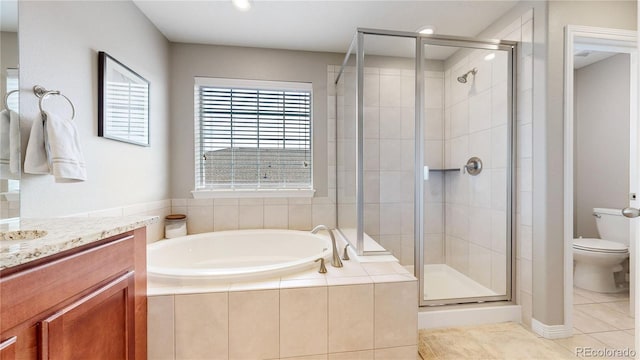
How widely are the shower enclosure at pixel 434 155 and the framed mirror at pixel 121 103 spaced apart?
1581 millimetres

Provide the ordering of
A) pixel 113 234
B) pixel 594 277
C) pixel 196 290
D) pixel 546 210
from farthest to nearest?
pixel 594 277
pixel 546 210
pixel 196 290
pixel 113 234

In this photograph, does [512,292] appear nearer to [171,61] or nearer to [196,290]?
[196,290]

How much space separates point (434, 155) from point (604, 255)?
5.82ft

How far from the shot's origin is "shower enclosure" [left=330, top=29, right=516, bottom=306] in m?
1.85

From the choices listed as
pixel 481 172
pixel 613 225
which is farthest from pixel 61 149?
pixel 613 225

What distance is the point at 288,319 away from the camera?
1.28 meters

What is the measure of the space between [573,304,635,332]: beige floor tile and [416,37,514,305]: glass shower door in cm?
72

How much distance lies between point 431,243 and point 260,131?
5.94ft

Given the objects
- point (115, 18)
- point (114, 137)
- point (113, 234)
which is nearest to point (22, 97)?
point (114, 137)

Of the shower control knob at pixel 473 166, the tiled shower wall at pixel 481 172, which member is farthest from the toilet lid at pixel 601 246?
the shower control knob at pixel 473 166

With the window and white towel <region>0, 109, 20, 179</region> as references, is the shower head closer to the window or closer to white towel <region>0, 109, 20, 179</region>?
the window

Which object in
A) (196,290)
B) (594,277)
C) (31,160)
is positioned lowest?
(594,277)

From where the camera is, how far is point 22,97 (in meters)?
1.09

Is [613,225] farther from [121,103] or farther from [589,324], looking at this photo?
[121,103]
